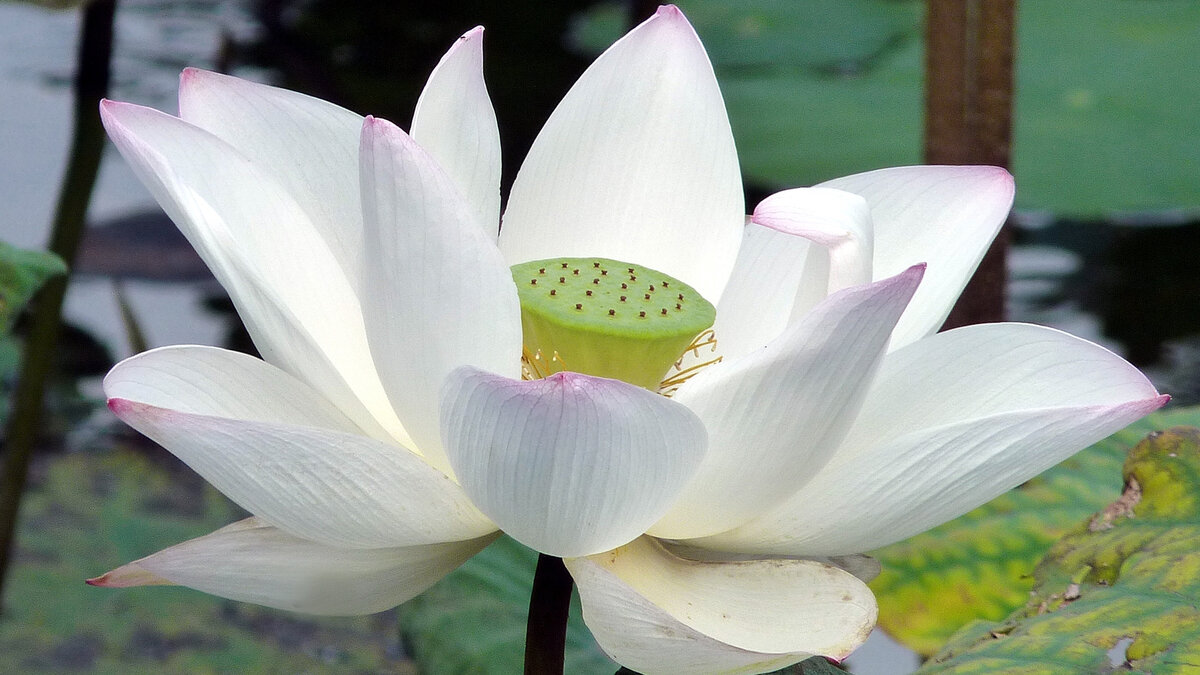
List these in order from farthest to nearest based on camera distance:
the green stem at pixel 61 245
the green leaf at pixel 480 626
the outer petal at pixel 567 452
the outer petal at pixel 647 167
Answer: the green stem at pixel 61 245, the green leaf at pixel 480 626, the outer petal at pixel 647 167, the outer petal at pixel 567 452

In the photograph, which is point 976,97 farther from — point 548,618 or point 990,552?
point 548,618

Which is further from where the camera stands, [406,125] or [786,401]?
[406,125]

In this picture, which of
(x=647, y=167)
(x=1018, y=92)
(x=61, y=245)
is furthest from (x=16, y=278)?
(x=1018, y=92)

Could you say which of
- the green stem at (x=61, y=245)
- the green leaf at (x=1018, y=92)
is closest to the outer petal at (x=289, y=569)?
the green stem at (x=61, y=245)

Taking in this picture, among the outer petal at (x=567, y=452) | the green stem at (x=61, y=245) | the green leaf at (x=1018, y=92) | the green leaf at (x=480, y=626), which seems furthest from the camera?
the green leaf at (x=1018, y=92)

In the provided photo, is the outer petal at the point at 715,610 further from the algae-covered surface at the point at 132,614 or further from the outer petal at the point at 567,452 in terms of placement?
the algae-covered surface at the point at 132,614

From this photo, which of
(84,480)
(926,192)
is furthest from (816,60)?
(926,192)

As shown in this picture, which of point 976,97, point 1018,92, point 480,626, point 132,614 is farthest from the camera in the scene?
point 1018,92
